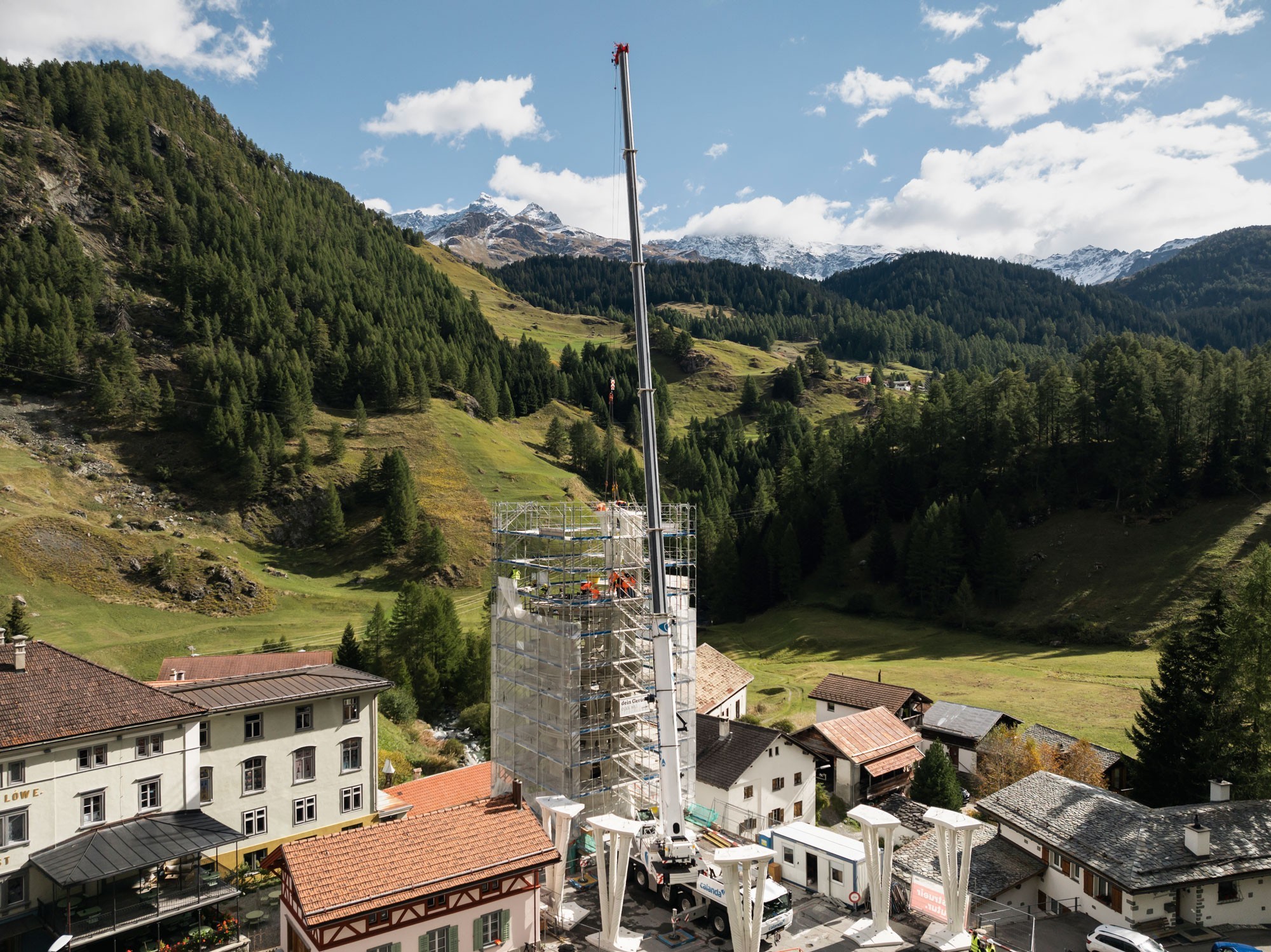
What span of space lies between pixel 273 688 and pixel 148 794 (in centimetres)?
648

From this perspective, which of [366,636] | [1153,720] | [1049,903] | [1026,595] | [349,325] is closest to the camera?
[1049,903]

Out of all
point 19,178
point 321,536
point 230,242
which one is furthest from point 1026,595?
point 19,178

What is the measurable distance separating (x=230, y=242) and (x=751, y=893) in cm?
18713

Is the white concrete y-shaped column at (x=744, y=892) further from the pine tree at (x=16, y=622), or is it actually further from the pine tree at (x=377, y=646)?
the pine tree at (x=16, y=622)

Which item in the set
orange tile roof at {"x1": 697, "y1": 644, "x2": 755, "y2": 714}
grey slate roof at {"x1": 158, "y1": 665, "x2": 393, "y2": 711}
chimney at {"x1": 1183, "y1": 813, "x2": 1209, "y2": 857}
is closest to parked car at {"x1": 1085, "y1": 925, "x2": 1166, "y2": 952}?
chimney at {"x1": 1183, "y1": 813, "x2": 1209, "y2": 857}

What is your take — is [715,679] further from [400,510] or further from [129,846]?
[400,510]

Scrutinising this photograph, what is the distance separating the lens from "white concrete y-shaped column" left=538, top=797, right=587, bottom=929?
2934cm

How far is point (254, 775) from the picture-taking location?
35.3 meters

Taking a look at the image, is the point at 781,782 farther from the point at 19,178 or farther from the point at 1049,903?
the point at 19,178

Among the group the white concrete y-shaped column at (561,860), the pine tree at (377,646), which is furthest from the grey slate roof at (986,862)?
the pine tree at (377,646)

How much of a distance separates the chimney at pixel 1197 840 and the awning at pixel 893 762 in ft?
78.3

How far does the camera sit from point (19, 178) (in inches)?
6083

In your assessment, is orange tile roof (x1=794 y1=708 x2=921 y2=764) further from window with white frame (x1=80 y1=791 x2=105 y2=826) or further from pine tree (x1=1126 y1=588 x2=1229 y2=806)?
window with white frame (x1=80 y1=791 x2=105 y2=826)

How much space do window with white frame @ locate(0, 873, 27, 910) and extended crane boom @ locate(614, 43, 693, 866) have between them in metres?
22.7
